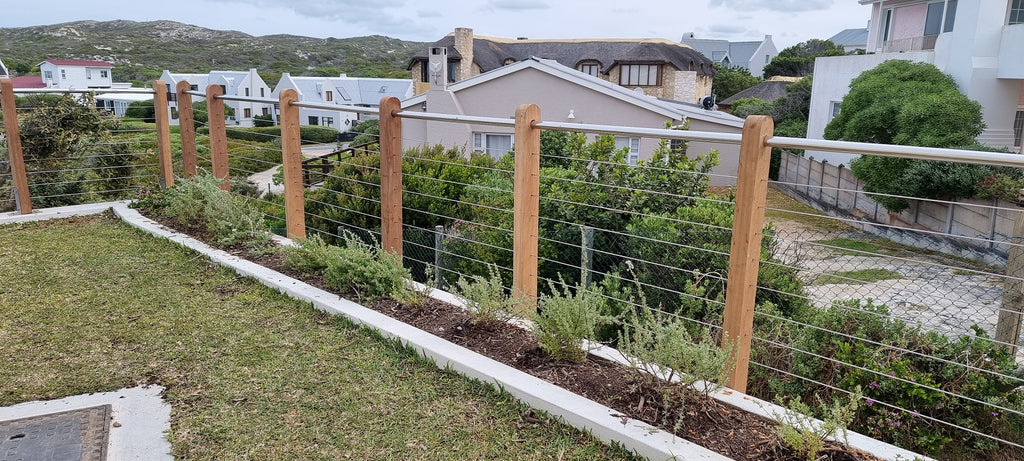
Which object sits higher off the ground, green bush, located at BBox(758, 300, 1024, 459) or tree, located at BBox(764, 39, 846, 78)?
tree, located at BBox(764, 39, 846, 78)

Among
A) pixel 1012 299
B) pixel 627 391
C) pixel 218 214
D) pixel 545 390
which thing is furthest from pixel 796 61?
pixel 545 390

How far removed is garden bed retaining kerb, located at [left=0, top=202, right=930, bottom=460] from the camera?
3.09 metres

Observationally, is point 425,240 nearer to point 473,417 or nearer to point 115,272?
point 115,272

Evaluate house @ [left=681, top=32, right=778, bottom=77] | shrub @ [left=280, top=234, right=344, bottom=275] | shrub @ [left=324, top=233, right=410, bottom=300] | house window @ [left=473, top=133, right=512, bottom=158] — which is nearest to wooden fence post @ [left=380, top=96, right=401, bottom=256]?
shrub @ [left=324, top=233, right=410, bottom=300]

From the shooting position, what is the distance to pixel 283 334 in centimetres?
457

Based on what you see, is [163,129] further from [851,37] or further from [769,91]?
[851,37]

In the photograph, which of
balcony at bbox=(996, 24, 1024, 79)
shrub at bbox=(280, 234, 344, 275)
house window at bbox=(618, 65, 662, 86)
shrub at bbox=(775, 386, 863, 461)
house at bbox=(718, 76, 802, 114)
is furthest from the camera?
house window at bbox=(618, 65, 662, 86)

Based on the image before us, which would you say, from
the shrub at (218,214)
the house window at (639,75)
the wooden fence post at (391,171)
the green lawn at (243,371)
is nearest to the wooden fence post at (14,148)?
the shrub at (218,214)

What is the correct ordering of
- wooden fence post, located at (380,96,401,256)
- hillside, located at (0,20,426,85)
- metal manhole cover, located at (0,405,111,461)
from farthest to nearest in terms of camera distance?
hillside, located at (0,20,426,85), wooden fence post, located at (380,96,401,256), metal manhole cover, located at (0,405,111,461)

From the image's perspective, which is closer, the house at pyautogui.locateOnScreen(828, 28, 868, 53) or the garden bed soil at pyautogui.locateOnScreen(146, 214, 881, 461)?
the garden bed soil at pyautogui.locateOnScreen(146, 214, 881, 461)

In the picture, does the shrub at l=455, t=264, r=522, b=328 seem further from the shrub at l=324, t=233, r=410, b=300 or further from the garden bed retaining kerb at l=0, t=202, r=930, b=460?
the shrub at l=324, t=233, r=410, b=300

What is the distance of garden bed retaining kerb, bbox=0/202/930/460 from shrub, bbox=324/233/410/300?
5.5 inches

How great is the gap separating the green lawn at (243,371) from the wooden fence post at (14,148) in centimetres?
242

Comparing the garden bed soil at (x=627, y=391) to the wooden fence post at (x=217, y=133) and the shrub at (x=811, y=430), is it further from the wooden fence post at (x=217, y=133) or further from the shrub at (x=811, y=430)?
the wooden fence post at (x=217, y=133)
